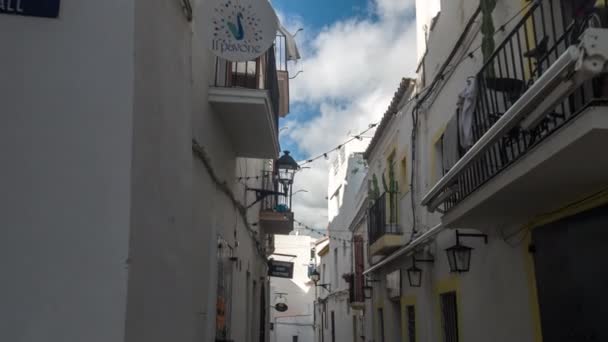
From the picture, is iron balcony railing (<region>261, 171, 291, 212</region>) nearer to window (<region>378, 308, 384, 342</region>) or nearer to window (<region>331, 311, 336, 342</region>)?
window (<region>378, 308, 384, 342</region>)

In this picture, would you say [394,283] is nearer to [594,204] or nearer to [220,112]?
[220,112]

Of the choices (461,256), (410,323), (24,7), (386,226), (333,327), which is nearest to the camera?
(24,7)

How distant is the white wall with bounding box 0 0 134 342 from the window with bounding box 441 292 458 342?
6.67 meters

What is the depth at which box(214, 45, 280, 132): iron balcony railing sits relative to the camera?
7.23 m

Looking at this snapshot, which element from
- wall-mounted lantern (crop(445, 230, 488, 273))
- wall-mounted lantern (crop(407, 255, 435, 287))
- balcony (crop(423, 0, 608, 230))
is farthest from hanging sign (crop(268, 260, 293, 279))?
A: balcony (crop(423, 0, 608, 230))

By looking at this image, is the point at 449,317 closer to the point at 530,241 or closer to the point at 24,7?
the point at 530,241

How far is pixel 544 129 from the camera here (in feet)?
15.4

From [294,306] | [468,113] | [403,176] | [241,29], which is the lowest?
[294,306]

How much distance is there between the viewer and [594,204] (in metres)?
4.64

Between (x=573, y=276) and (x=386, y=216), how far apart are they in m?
7.71

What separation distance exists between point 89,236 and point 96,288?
0.26 metres

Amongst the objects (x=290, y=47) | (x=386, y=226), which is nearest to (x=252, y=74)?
(x=290, y=47)

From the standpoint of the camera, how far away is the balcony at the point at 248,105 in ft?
21.5

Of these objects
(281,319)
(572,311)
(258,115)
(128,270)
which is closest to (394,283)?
(258,115)
